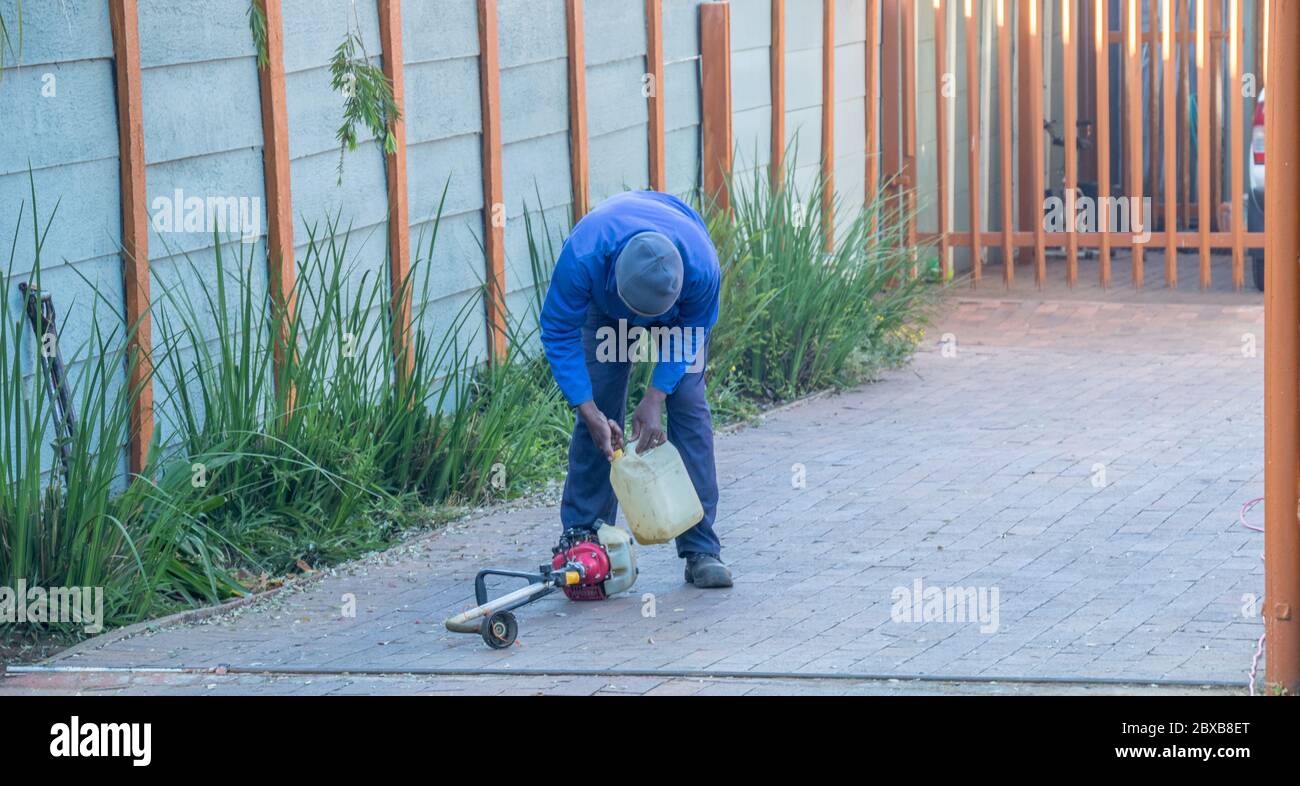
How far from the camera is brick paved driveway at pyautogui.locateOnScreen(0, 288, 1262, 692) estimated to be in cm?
580

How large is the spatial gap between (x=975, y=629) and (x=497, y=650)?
151 centimetres

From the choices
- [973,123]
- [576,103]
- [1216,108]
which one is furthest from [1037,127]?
[576,103]

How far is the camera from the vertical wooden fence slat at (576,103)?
32.5 feet

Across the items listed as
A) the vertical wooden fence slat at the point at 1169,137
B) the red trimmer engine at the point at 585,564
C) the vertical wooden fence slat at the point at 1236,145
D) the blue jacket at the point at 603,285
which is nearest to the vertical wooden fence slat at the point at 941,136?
the vertical wooden fence slat at the point at 1169,137

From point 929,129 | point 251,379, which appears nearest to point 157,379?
point 251,379

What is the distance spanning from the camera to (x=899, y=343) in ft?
37.1

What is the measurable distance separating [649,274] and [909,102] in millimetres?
7603

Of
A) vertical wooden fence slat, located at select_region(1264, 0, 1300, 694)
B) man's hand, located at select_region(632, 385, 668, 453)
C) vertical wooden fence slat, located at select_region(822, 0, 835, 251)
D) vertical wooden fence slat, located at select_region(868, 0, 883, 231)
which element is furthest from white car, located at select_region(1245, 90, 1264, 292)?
vertical wooden fence slat, located at select_region(1264, 0, 1300, 694)

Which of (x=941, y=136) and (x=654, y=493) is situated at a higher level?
(x=941, y=136)

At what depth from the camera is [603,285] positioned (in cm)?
651

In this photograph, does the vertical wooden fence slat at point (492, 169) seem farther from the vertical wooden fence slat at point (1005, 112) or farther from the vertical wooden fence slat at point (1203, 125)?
the vertical wooden fence slat at point (1203, 125)

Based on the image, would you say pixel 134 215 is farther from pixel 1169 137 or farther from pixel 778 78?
pixel 1169 137

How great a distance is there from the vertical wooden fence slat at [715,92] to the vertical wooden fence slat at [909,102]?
2244 millimetres
